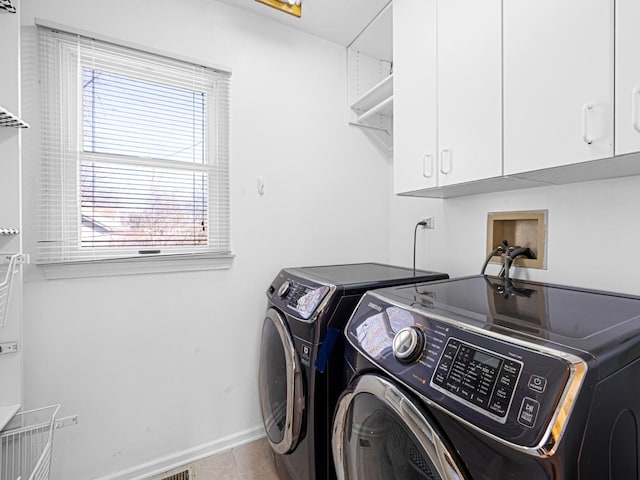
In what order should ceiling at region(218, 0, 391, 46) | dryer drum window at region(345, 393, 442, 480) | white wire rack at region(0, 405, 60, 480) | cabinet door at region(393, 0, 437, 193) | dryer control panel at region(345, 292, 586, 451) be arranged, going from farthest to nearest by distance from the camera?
ceiling at region(218, 0, 391, 46) → cabinet door at region(393, 0, 437, 193) → white wire rack at region(0, 405, 60, 480) → dryer drum window at region(345, 393, 442, 480) → dryer control panel at region(345, 292, 586, 451)

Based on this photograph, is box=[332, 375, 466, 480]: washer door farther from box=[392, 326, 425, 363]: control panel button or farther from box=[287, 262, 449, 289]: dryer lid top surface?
box=[287, 262, 449, 289]: dryer lid top surface

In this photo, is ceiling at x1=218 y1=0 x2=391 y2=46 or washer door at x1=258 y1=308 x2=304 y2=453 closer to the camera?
washer door at x1=258 y1=308 x2=304 y2=453

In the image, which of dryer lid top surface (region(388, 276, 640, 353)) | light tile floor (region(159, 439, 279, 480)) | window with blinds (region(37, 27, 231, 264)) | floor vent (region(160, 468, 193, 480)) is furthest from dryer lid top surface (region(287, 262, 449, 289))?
floor vent (region(160, 468, 193, 480))

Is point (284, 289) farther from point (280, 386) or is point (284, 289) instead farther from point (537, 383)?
point (537, 383)

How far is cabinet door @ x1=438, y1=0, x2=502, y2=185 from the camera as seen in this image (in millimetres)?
1054

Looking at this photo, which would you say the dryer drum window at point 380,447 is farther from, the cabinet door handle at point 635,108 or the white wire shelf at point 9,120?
the white wire shelf at point 9,120

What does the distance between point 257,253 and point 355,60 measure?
154 centimetres

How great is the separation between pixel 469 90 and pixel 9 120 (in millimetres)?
1723

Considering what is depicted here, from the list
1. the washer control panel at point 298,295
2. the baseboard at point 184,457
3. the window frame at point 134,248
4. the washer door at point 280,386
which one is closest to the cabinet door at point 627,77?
the washer control panel at point 298,295

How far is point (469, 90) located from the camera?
1.14 metres

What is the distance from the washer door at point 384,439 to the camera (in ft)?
2.17

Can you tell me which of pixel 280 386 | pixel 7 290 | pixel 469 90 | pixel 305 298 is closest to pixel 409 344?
pixel 305 298

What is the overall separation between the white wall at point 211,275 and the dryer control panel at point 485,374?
3.79 feet

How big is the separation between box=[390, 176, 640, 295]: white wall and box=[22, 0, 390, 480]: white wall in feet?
2.65
